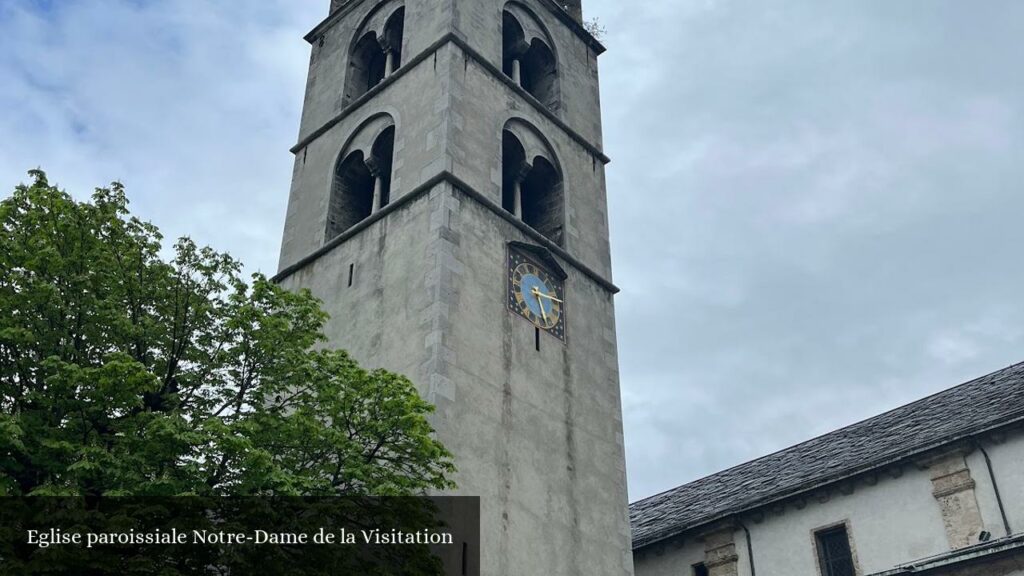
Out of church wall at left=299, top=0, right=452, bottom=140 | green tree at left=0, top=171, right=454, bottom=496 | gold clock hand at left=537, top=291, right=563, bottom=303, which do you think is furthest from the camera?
church wall at left=299, top=0, right=452, bottom=140

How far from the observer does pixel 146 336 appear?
50.5 ft

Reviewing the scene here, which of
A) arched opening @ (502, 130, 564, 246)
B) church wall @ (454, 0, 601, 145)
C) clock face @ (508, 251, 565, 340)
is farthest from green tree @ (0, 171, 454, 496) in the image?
church wall @ (454, 0, 601, 145)

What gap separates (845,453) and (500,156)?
11277mm

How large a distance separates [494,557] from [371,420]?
5.36 meters

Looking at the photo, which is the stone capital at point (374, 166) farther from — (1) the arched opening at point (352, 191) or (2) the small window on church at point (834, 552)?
(2) the small window on church at point (834, 552)

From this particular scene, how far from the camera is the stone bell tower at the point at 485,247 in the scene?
2202 cm

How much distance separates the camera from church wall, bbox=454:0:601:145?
29250mm

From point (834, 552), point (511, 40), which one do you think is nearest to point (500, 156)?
point (511, 40)

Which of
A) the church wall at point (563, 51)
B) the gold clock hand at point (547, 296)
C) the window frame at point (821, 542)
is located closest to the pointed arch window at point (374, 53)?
the church wall at point (563, 51)

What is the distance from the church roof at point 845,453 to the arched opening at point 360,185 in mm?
11185

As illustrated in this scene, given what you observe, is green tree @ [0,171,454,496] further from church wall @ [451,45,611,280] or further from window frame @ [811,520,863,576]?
window frame @ [811,520,863,576]

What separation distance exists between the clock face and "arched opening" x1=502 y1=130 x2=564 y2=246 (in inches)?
80.3

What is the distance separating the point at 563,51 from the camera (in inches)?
1304

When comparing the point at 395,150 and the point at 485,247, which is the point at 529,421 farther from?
the point at 395,150
